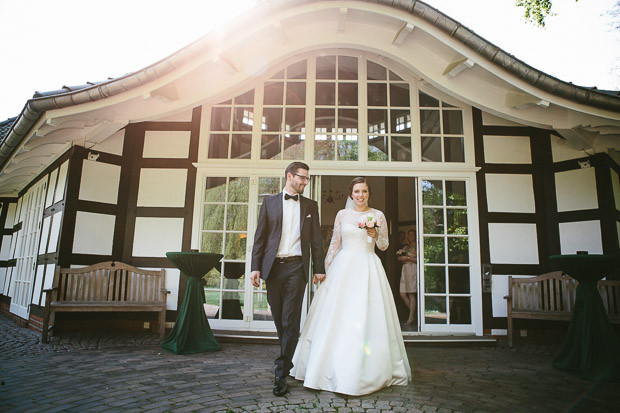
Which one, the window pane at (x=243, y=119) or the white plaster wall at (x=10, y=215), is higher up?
the window pane at (x=243, y=119)

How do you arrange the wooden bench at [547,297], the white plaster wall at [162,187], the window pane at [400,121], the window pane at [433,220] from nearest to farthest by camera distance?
the wooden bench at [547,297], the window pane at [433,220], the white plaster wall at [162,187], the window pane at [400,121]

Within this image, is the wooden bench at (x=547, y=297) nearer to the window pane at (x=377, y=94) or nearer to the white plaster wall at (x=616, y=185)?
the white plaster wall at (x=616, y=185)

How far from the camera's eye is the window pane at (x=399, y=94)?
19.8 feet

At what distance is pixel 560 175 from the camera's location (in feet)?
18.5

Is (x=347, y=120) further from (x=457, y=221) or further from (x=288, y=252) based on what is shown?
(x=288, y=252)

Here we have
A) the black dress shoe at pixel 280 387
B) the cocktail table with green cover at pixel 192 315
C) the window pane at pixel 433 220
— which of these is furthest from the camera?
the window pane at pixel 433 220

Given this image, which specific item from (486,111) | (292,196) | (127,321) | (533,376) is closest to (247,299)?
(127,321)

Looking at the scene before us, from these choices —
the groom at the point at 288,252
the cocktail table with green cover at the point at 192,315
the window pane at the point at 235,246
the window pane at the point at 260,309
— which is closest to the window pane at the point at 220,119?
the window pane at the point at 235,246

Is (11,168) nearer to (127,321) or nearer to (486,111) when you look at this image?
(127,321)

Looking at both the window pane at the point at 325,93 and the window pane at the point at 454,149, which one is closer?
the window pane at the point at 454,149

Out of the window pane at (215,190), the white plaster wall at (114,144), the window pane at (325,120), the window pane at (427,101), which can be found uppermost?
the window pane at (427,101)

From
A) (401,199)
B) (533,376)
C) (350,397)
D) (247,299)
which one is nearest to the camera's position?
(350,397)

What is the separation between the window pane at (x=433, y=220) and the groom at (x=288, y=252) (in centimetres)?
271

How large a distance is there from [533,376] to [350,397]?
188 cm
